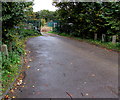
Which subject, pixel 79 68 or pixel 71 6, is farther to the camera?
pixel 71 6

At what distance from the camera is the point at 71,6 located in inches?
511

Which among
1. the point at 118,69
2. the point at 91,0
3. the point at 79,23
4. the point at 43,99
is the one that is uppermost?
the point at 91,0

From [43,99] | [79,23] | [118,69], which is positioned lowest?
[43,99]

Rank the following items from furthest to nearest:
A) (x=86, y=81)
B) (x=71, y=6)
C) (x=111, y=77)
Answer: (x=71, y=6), (x=111, y=77), (x=86, y=81)

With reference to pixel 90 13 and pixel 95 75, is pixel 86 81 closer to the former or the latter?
pixel 95 75

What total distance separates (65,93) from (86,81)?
2.86ft

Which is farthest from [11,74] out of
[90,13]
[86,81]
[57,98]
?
[90,13]

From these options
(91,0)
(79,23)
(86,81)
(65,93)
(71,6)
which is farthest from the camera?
(71,6)


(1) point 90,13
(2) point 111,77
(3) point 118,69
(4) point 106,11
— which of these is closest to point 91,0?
(1) point 90,13

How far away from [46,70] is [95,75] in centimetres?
168

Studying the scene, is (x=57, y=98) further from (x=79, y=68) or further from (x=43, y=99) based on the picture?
(x=79, y=68)

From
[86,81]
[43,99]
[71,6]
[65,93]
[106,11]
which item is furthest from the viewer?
[71,6]

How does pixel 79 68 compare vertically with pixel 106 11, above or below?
below

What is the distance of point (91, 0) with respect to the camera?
9.70 metres
